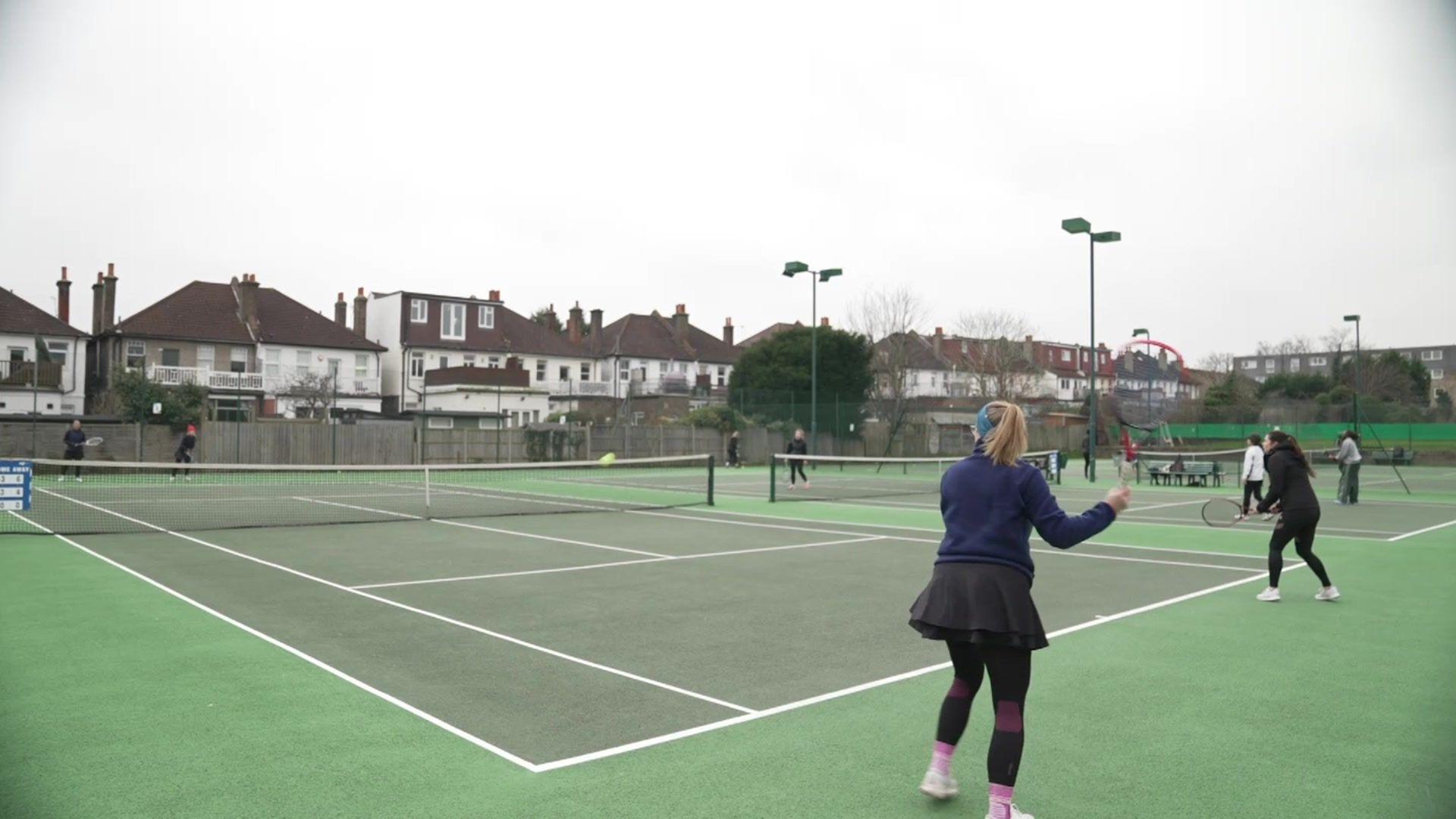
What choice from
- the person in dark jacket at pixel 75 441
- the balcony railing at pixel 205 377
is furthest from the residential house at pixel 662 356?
the person in dark jacket at pixel 75 441

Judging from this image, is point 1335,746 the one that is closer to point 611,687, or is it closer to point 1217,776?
point 1217,776

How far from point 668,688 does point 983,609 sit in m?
2.77

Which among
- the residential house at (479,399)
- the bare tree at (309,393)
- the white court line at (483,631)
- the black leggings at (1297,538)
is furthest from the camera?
the residential house at (479,399)

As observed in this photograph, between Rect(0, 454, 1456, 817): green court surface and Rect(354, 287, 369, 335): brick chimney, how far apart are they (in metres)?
49.8

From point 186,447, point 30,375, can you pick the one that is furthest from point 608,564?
point 30,375

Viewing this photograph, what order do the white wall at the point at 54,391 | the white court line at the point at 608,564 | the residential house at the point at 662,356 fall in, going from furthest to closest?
the residential house at the point at 662,356, the white wall at the point at 54,391, the white court line at the point at 608,564

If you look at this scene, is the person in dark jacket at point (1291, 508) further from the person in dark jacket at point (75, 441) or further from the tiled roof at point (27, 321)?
the tiled roof at point (27, 321)

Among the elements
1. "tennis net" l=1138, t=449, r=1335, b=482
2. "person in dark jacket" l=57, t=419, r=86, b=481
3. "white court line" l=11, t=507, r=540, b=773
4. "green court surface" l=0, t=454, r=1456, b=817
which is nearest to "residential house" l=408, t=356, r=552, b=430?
"person in dark jacket" l=57, t=419, r=86, b=481

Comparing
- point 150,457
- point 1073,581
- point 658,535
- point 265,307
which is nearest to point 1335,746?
point 1073,581

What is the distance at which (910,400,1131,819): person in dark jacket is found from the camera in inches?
160

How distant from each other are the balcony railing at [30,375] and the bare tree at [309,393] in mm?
9750

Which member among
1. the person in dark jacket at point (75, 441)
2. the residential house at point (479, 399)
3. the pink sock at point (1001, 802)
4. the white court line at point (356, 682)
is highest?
the residential house at point (479, 399)

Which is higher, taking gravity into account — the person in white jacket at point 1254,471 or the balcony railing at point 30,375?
the balcony railing at point 30,375

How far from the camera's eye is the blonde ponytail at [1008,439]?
4289 millimetres
